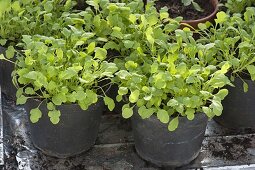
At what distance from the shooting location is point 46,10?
2133 millimetres

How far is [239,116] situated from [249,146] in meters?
0.13

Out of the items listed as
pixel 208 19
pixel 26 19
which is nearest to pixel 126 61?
pixel 26 19

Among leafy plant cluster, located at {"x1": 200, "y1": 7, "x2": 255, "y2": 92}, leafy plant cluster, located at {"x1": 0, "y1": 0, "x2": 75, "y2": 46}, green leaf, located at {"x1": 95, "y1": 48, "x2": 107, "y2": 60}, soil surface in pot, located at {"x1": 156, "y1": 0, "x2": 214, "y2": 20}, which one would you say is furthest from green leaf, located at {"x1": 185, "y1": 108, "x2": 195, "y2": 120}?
soil surface in pot, located at {"x1": 156, "y1": 0, "x2": 214, "y2": 20}

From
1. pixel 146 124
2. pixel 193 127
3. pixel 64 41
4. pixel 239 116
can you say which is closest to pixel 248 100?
pixel 239 116

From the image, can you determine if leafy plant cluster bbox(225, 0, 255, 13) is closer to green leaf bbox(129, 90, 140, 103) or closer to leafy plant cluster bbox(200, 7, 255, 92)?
leafy plant cluster bbox(200, 7, 255, 92)

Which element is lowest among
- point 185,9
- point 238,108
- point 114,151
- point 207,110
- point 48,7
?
point 114,151

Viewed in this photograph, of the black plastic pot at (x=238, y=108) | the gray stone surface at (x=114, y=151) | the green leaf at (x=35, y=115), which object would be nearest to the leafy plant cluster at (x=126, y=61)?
the green leaf at (x=35, y=115)

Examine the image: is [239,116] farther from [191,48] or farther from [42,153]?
[42,153]

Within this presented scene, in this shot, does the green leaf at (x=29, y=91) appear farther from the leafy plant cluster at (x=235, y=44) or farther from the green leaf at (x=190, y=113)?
the leafy plant cluster at (x=235, y=44)

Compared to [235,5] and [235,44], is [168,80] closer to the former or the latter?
[235,44]

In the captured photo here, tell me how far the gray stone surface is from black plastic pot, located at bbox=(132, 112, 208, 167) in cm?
5

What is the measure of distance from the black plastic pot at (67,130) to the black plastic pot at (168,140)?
0.17 metres

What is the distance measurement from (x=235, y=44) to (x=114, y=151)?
2.20ft

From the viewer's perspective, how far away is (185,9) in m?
2.54
